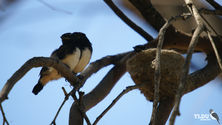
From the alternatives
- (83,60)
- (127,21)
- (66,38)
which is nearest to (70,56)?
(83,60)

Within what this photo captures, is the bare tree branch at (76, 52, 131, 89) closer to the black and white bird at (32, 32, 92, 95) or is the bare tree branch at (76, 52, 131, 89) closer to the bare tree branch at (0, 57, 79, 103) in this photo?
the black and white bird at (32, 32, 92, 95)

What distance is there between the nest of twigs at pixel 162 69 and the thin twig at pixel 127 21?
3.19 feet

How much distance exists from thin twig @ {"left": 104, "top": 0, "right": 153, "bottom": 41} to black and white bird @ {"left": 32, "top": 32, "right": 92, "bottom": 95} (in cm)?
68

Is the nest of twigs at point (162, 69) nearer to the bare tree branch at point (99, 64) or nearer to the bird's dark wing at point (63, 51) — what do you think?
the bare tree branch at point (99, 64)

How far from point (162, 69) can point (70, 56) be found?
51.6 inches

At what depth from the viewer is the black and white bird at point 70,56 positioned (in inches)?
206

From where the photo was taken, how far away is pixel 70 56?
5227 millimetres

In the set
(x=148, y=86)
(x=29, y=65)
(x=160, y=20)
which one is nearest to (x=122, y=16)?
(x=160, y=20)

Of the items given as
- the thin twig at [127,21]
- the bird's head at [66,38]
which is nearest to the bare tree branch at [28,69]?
the bird's head at [66,38]

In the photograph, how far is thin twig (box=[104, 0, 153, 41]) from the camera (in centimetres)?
574

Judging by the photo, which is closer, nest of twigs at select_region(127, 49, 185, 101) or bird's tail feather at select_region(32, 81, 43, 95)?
nest of twigs at select_region(127, 49, 185, 101)

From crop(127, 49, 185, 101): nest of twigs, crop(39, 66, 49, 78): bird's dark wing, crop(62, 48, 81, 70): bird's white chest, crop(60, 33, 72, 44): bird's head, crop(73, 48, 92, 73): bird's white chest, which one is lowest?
crop(127, 49, 185, 101): nest of twigs

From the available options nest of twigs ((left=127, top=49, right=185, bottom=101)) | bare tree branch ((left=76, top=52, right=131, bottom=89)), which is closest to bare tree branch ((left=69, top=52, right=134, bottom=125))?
bare tree branch ((left=76, top=52, right=131, bottom=89))

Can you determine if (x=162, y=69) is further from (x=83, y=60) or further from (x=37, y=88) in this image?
(x=37, y=88)
